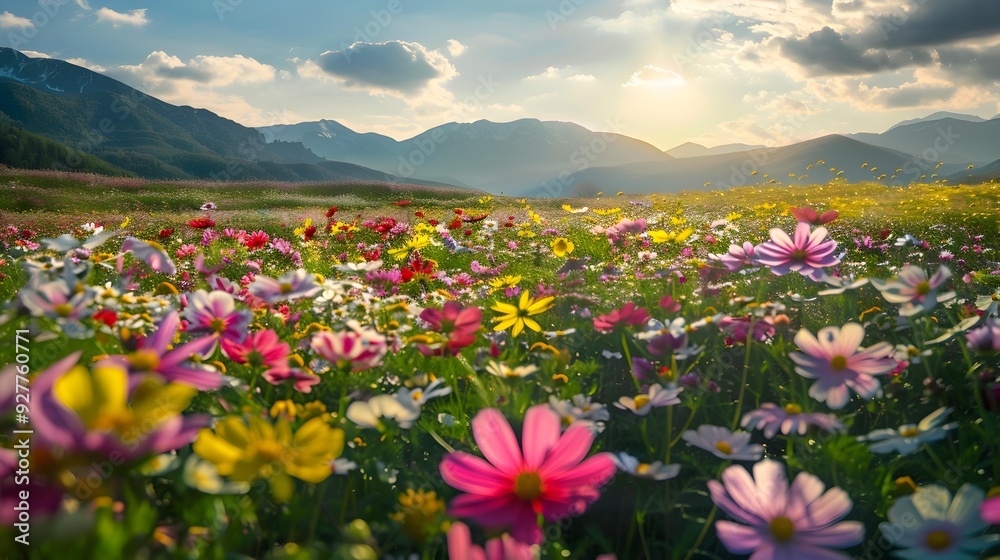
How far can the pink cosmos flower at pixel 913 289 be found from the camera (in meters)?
1.37

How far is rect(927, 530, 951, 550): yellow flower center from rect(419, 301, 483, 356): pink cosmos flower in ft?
3.35

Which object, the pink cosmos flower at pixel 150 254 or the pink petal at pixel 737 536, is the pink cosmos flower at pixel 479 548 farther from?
the pink cosmos flower at pixel 150 254

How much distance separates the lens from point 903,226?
852 centimetres

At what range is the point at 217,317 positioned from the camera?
1.47 m

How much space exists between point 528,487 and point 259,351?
2.74 feet

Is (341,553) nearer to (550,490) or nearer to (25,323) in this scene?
(550,490)

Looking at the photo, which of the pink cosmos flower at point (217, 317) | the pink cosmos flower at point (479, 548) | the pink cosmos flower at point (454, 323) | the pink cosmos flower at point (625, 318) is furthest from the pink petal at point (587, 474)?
the pink cosmos flower at point (625, 318)

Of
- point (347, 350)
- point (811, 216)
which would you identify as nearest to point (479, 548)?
point (347, 350)

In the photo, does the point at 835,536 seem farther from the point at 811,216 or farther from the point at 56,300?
the point at 811,216

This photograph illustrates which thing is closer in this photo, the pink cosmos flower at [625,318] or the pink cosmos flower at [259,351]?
the pink cosmos flower at [259,351]

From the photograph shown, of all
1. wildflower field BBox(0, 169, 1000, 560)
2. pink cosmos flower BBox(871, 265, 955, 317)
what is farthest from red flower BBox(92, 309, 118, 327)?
pink cosmos flower BBox(871, 265, 955, 317)

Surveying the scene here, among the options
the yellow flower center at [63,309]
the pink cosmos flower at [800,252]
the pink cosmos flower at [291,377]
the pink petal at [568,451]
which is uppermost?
the pink cosmos flower at [800,252]

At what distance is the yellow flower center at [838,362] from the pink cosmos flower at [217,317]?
1.47 m

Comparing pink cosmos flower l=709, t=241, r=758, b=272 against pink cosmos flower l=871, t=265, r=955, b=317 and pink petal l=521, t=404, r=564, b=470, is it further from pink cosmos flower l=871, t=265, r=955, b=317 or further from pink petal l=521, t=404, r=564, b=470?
pink petal l=521, t=404, r=564, b=470
